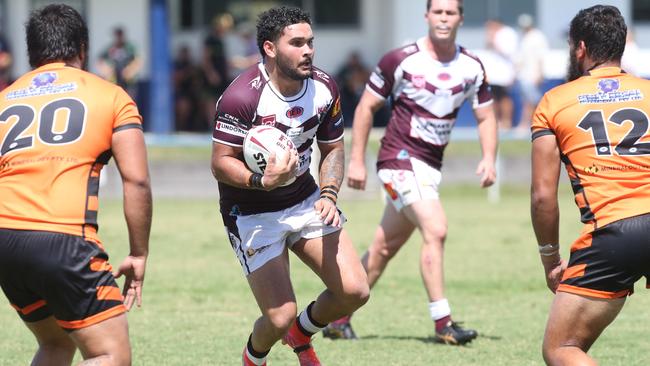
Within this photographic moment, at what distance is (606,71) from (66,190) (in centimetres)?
252

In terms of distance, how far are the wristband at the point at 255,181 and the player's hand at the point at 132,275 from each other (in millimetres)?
948

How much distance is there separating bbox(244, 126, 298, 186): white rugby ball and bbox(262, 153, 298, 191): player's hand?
26 mm

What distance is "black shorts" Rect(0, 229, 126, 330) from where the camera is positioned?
16.2 ft

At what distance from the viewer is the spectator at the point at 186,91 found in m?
24.2

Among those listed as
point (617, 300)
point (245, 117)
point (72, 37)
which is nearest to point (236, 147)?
point (245, 117)

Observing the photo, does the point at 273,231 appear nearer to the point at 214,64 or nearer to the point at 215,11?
the point at 214,64

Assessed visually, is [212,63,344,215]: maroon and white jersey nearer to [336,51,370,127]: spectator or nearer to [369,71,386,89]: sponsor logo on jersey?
[369,71,386,89]: sponsor logo on jersey

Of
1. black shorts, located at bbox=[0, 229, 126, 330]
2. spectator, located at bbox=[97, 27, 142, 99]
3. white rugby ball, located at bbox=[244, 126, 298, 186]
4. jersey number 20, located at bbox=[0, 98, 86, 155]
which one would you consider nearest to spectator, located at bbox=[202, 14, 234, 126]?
spectator, located at bbox=[97, 27, 142, 99]

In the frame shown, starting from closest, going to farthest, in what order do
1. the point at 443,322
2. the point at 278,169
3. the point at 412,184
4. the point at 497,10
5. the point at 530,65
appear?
the point at 278,169 < the point at 443,322 < the point at 412,184 < the point at 530,65 < the point at 497,10

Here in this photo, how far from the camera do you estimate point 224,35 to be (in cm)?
2439

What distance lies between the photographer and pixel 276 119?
6.36 meters

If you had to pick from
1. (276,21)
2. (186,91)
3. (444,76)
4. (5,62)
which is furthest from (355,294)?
(186,91)

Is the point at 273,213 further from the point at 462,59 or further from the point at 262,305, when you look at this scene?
A: the point at 462,59

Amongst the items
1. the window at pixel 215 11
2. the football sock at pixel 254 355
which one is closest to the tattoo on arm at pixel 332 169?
the football sock at pixel 254 355
